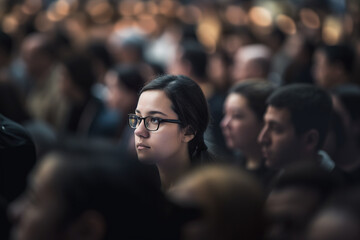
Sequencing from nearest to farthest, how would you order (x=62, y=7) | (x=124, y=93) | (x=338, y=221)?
1. (x=338, y=221)
2. (x=124, y=93)
3. (x=62, y=7)

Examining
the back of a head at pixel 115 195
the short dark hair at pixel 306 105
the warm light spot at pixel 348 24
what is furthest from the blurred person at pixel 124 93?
the warm light spot at pixel 348 24

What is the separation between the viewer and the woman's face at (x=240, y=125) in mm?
4129

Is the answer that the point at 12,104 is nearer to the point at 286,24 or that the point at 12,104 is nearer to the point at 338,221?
the point at 338,221

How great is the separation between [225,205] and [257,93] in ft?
7.62

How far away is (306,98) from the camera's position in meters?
3.62

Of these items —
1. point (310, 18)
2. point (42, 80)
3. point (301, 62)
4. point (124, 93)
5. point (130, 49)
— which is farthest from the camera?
point (310, 18)

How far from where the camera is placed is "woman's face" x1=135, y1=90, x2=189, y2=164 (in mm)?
3215

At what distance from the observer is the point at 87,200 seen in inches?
73.3

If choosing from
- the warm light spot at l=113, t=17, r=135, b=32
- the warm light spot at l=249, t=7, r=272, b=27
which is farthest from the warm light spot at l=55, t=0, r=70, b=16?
the warm light spot at l=249, t=7, r=272, b=27

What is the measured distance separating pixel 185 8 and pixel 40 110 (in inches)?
235

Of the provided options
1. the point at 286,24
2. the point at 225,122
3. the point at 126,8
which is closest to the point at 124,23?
A: the point at 126,8

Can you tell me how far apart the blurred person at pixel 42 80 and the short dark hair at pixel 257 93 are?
3.00m

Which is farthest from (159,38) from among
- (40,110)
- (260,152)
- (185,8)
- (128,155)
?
(128,155)

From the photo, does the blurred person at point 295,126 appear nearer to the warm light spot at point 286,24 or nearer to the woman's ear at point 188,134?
the woman's ear at point 188,134
